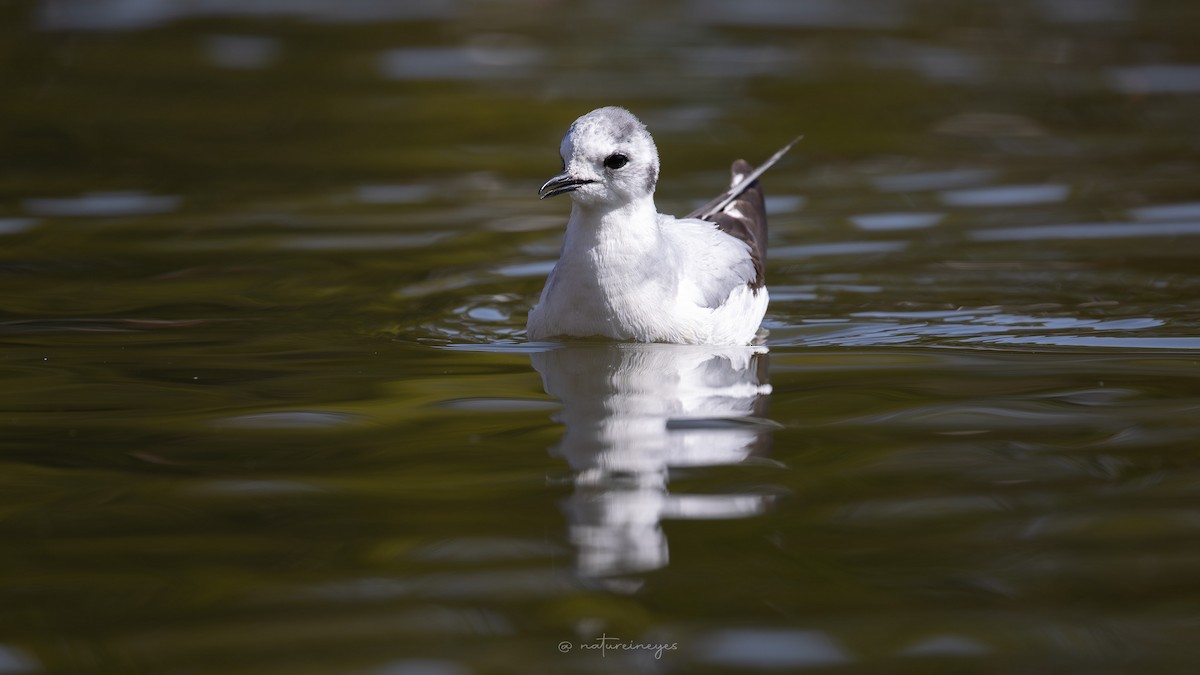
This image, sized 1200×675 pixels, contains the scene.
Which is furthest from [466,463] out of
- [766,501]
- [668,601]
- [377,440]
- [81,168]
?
[81,168]

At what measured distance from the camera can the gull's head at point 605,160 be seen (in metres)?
7.35

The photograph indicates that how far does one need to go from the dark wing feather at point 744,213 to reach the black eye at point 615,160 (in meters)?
1.39

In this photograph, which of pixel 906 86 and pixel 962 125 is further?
pixel 906 86

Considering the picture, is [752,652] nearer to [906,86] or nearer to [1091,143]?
[1091,143]

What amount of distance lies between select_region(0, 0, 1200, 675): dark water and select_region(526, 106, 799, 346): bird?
6.4 inches

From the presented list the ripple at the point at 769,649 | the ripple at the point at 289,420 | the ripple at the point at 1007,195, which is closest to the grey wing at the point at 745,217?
the ripple at the point at 1007,195

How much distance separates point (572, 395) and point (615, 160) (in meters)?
1.24

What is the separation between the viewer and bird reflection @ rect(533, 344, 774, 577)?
4973mm

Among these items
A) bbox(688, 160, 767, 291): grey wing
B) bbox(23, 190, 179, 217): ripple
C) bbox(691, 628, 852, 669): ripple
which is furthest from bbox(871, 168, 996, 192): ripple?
bbox(691, 628, 852, 669): ripple

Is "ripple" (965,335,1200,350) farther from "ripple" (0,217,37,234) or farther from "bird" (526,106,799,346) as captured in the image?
"ripple" (0,217,37,234)

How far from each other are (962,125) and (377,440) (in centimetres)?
868

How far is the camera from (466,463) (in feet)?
19.0

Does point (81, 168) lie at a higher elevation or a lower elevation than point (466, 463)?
higher

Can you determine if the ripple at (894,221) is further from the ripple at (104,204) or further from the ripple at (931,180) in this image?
the ripple at (104,204)
